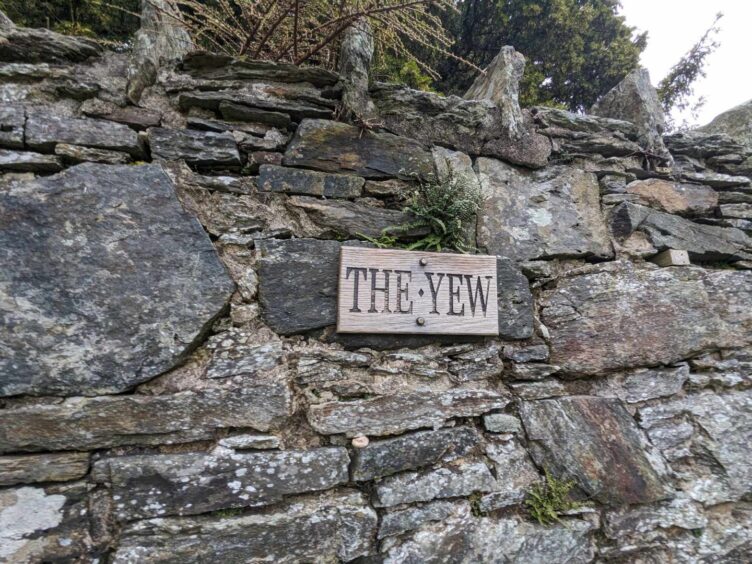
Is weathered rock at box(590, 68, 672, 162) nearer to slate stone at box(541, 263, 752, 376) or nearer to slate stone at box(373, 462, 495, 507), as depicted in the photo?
slate stone at box(541, 263, 752, 376)

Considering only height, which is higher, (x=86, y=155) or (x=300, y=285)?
(x=86, y=155)

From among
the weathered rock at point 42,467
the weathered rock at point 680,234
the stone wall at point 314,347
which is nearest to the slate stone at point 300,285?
the stone wall at point 314,347

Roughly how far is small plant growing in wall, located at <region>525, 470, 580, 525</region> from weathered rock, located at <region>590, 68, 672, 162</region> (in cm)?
173

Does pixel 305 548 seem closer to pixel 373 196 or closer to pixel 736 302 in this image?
pixel 373 196

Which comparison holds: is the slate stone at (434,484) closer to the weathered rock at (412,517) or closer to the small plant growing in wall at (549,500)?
the weathered rock at (412,517)

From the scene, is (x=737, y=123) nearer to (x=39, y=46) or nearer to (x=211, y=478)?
(x=211, y=478)

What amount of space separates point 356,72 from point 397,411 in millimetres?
1426

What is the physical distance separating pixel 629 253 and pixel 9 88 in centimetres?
264

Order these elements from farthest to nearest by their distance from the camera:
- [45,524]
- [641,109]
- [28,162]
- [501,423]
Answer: [641,109] < [501,423] < [28,162] < [45,524]

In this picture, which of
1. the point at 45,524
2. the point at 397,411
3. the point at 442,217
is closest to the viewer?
the point at 45,524

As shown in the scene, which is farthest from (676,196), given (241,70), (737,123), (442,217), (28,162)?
(28,162)

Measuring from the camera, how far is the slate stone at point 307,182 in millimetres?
1669

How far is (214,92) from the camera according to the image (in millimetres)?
1712

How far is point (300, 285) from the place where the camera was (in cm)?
157
